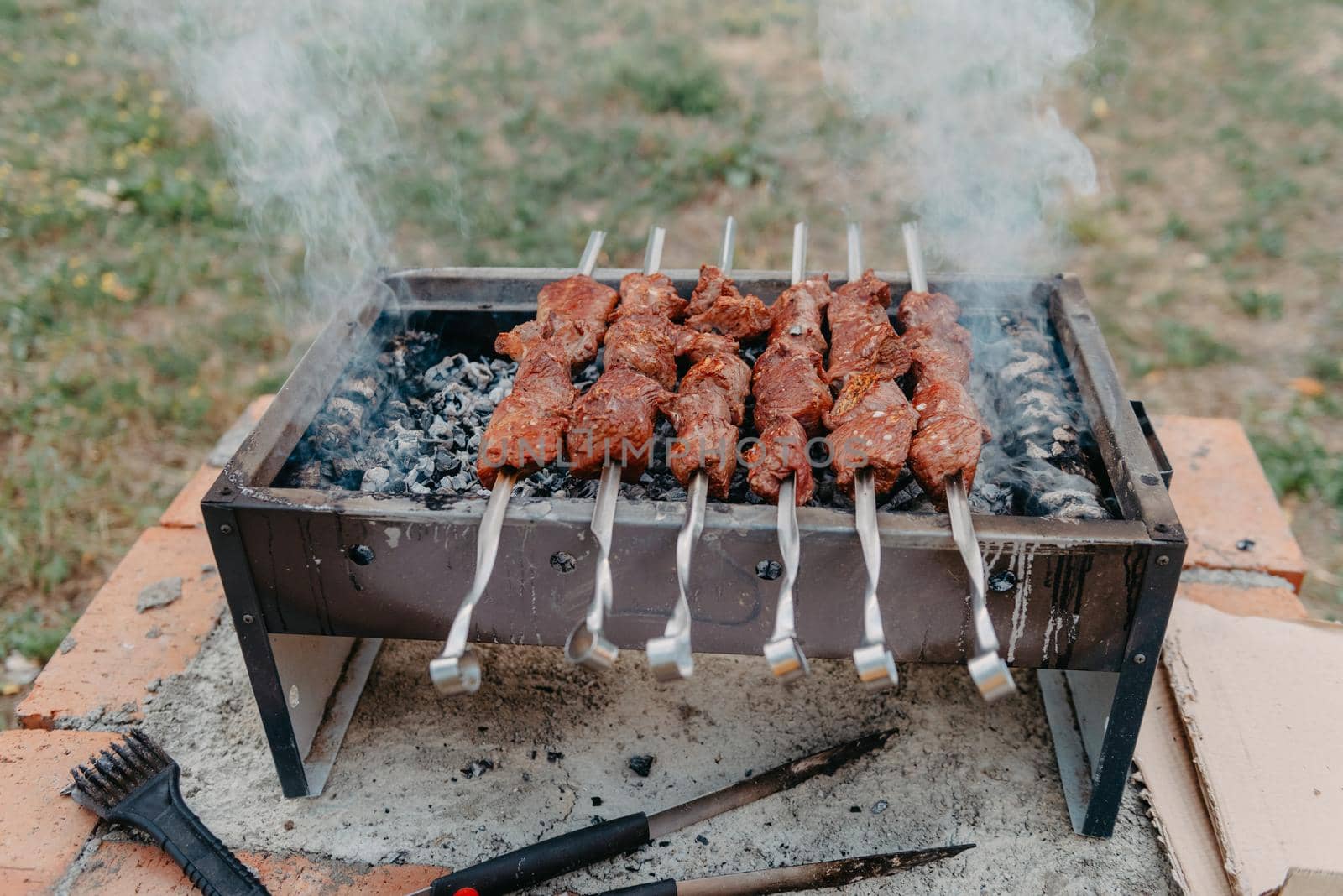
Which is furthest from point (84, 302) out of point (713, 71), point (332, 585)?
point (713, 71)

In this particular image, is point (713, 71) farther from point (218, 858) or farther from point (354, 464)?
point (218, 858)

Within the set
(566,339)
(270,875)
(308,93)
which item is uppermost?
(308,93)

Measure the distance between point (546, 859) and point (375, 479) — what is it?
1.08 m

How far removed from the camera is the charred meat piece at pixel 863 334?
108 inches

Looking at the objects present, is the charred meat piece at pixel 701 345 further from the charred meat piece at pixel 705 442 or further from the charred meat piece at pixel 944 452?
the charred meat piece at pixel 944 452

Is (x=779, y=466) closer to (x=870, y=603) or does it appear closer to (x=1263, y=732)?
(x=870, y=603)

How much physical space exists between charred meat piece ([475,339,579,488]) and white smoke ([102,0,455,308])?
898mm

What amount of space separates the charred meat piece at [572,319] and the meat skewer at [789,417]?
51 centimetres

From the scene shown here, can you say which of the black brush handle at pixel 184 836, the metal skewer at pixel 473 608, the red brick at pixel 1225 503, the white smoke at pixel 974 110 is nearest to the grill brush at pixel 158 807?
the black brush handle at pixel 184 836

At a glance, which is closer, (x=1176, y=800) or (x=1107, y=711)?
(x=1107, y=711)

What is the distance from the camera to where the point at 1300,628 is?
10.2 ft

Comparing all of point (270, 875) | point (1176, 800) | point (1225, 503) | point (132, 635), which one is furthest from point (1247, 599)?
point (132, 635)

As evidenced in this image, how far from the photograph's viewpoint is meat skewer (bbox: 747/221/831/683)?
1.97 metres

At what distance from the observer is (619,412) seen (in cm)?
241
